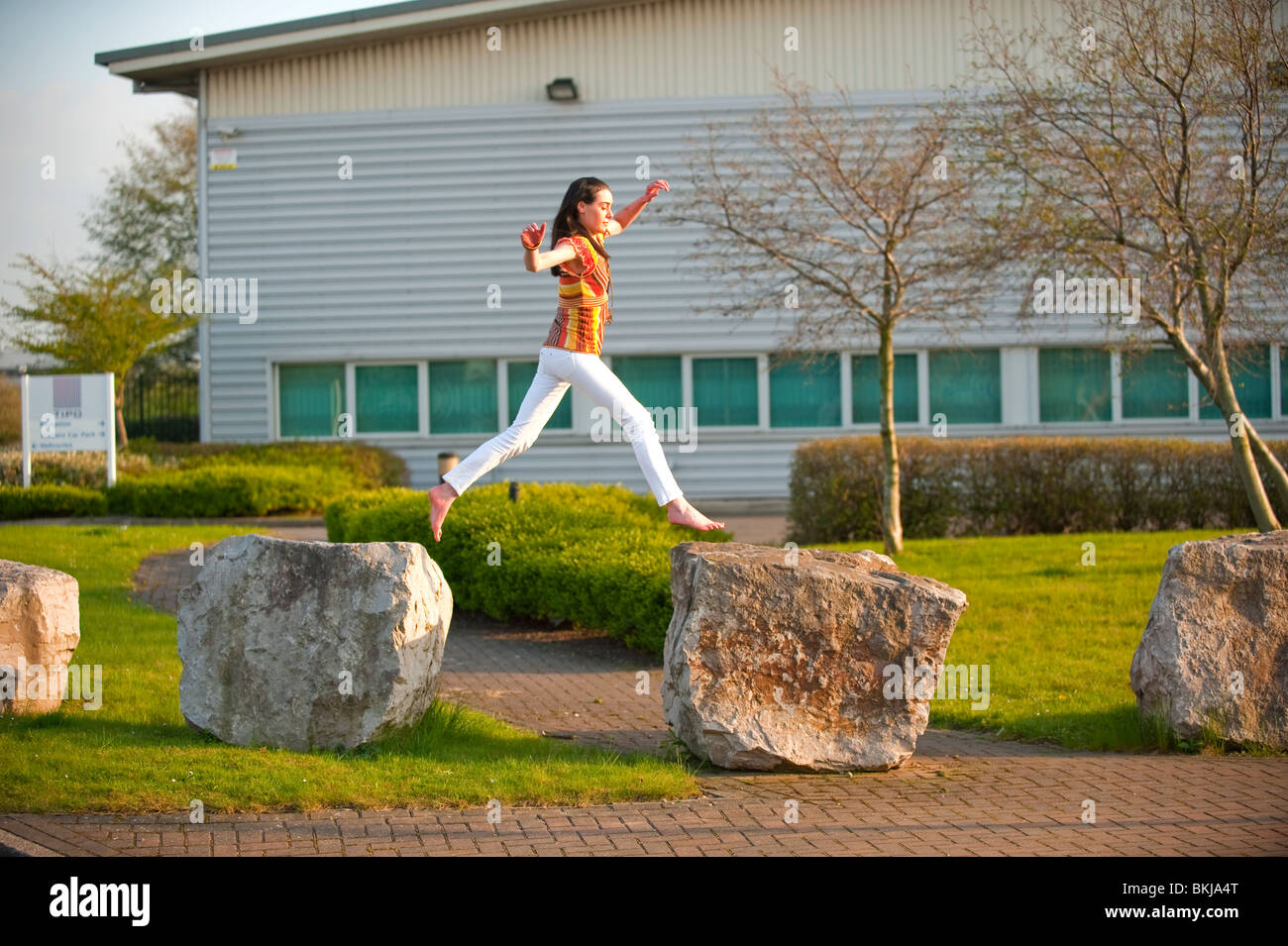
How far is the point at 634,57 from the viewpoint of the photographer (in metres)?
22.6

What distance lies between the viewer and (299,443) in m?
22.3

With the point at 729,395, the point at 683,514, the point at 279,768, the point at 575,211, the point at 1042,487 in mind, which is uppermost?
the point at 575,211

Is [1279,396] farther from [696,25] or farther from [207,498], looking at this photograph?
[207,498]

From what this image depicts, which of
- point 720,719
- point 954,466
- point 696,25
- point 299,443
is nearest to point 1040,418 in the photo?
point 954,466

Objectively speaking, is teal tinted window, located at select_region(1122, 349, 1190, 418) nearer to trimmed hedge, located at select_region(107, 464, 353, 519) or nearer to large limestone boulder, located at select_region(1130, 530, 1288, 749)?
trimmed hedge, located at select_region(107, 464, 353, 519)

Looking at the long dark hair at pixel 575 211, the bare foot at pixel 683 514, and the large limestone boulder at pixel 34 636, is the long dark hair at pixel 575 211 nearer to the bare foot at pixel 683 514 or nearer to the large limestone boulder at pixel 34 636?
the bare foot at pixel 683 514

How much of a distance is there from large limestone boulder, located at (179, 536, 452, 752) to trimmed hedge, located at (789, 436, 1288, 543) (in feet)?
33.7

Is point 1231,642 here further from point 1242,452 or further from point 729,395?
point 729,395

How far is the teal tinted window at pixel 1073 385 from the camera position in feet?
73.2

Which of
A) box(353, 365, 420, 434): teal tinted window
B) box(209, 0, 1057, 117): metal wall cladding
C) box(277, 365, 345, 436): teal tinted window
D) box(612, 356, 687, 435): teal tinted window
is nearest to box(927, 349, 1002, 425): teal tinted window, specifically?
box(612, 356, 687, 435): teal tinted window

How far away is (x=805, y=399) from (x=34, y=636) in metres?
16.8

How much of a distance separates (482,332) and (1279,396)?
45.7ft

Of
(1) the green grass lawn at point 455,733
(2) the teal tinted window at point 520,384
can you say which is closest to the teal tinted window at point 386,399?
(2) the teal tinted window at point 520,384

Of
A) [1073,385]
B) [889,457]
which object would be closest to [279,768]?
[889,457]
